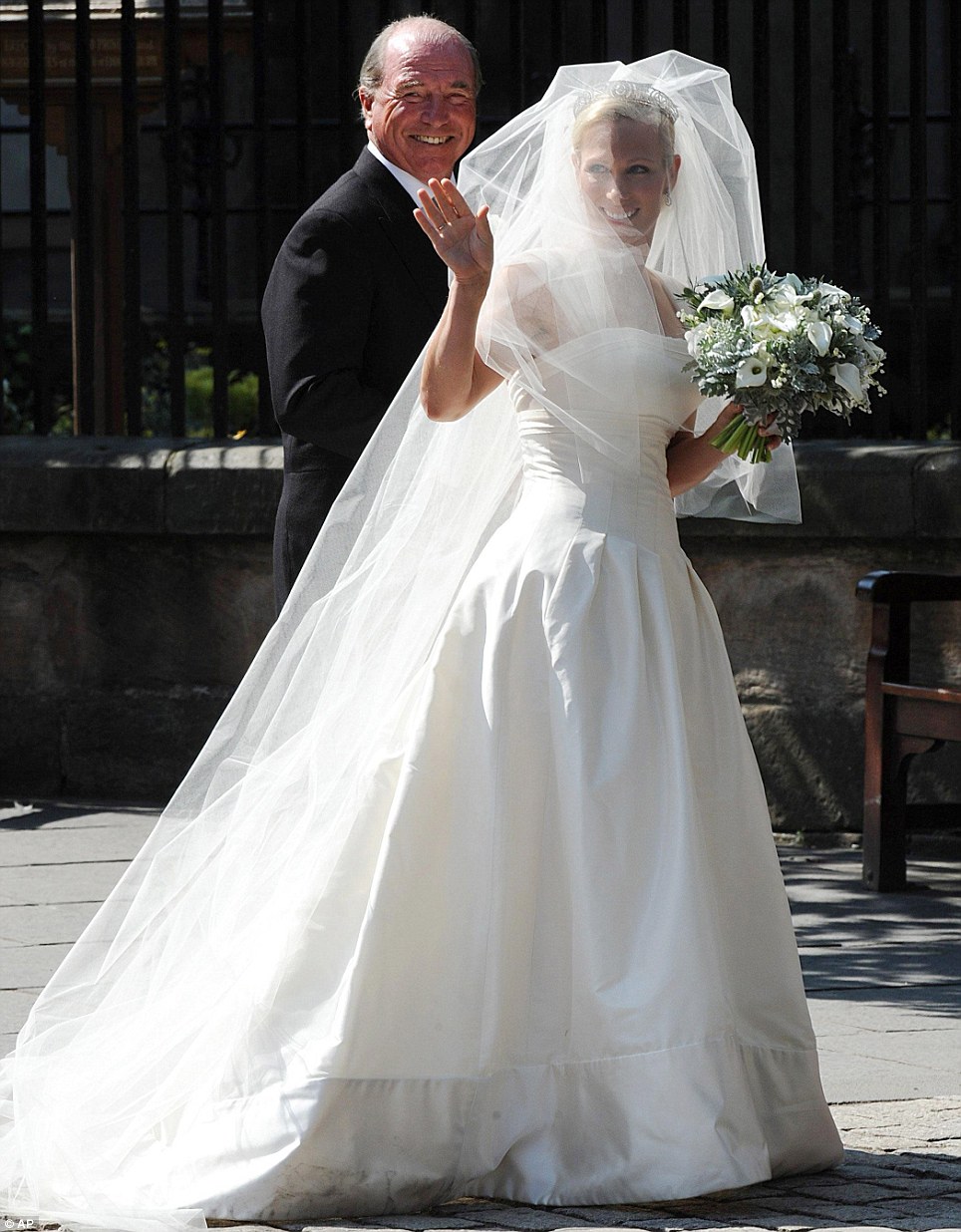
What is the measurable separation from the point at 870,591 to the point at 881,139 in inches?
74.5

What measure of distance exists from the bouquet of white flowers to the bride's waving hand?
0.39 m

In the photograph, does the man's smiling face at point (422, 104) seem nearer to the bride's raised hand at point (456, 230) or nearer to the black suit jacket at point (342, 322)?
the black suit jacket at point (342, 322)

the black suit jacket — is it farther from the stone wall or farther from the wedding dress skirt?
the stone wall

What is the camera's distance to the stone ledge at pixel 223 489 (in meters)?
6.52

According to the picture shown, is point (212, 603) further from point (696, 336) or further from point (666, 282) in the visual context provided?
point (696, 336)

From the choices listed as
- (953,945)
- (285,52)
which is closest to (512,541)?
(953,945)

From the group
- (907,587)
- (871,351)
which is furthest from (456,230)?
(907,587)

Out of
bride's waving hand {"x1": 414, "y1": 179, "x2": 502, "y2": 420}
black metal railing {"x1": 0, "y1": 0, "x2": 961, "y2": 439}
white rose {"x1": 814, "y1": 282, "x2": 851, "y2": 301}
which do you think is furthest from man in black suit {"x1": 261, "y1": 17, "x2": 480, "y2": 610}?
black metal railing {"x1": 0, "y1": 0, "x2": 961, "y2": 439}

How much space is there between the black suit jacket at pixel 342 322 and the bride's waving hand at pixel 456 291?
0.68 m

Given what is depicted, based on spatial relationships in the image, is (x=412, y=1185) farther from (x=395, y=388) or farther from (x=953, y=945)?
(x=953, y=945)

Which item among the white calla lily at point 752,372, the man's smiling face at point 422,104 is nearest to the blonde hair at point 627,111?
the white calla lily at point 752,372

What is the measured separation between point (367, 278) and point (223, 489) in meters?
2.79

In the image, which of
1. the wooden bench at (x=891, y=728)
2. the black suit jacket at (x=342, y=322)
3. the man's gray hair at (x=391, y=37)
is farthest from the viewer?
the wooden bench at (x=891, y=728)

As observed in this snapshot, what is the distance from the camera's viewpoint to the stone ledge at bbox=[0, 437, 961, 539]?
21.4 ft
